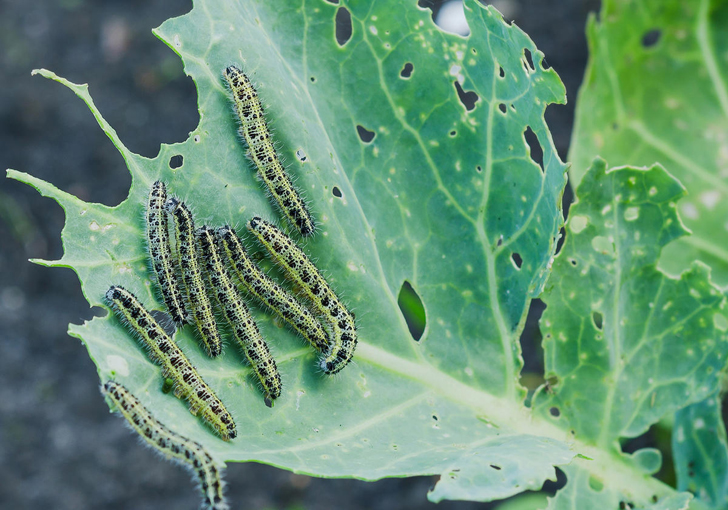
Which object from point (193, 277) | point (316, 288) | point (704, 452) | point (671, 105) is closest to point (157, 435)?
point (193, 277)

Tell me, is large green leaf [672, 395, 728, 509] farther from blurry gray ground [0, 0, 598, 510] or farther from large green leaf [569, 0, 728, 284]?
blurry gray ground [0, 0, 598, 510]

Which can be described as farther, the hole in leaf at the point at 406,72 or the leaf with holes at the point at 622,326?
the hole in leaf at the point at 406,72

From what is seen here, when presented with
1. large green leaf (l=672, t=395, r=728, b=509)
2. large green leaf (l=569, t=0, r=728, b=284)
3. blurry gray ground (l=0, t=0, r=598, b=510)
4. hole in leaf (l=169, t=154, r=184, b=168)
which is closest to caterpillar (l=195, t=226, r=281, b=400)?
hole in leaf (l=169, t=154, r=184, b=168)

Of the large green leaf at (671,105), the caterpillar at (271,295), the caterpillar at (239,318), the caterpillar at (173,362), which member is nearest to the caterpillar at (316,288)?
the caterpillar at (271,295)

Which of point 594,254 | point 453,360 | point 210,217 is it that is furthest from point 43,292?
point 594,254

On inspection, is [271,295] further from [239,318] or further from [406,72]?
[406,72]

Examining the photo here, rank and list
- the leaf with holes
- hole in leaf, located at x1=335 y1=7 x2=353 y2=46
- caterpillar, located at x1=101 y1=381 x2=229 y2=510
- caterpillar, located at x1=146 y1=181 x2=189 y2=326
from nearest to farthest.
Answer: caterpillar, located at x1=101 y1=381 x2=229 y2=510 < caterpillar, located at x1=146 y1=181 x2=189 y2=326 < the leaf with holes < hole in leaf, located at x1=335 y1=7 x2=353 y2=46

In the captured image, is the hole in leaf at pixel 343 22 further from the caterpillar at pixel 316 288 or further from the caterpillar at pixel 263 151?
the caterpillar at pixel 316 288
